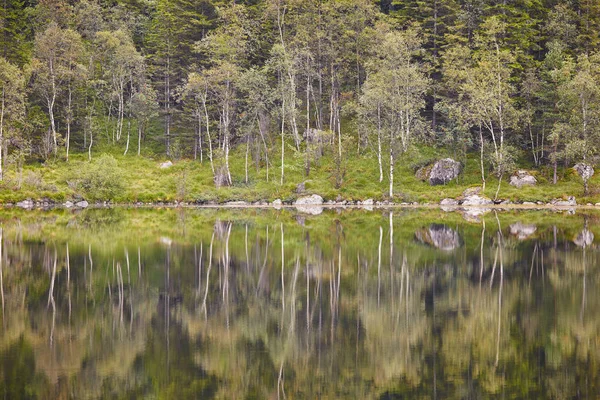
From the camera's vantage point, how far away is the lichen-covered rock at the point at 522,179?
57719 millimetres

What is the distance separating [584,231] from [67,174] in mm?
48802

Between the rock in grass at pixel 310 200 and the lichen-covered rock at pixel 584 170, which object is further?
the rock in grass at pixel 310 200

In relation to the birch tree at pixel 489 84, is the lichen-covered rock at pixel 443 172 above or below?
below

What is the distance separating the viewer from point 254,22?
72188 millimetres

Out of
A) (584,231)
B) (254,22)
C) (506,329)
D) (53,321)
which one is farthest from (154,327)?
(254,22)

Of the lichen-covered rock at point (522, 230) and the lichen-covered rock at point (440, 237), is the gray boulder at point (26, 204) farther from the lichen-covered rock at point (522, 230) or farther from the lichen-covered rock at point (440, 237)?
the lichen-covered rock at point (522, 230)

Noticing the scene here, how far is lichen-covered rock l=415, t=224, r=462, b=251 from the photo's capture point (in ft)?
88.4

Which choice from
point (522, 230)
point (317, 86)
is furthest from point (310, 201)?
point (522, 230)

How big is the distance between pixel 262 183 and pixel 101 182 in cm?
1622

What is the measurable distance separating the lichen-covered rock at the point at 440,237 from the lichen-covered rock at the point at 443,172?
81.3 ft

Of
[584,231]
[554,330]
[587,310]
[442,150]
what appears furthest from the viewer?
[442,150]

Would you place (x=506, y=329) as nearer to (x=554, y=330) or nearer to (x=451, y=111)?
(x=554, y=330)

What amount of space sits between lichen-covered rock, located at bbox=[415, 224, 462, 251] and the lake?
361 mm

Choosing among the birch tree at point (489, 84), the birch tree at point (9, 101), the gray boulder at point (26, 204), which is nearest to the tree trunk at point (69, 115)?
the birch tree at point (9, 101)
